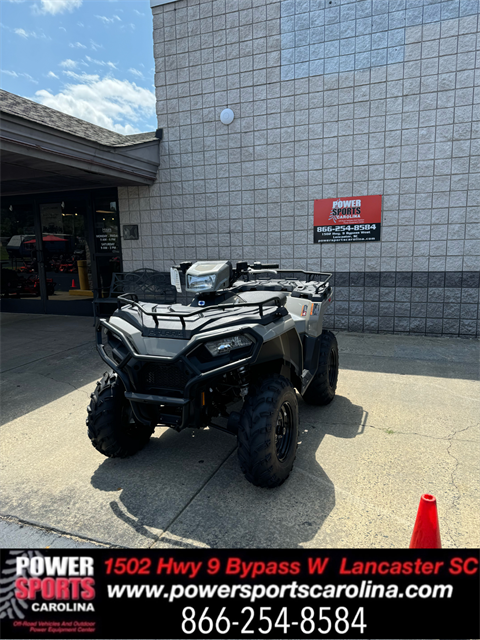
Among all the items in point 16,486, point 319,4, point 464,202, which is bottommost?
point 16,486

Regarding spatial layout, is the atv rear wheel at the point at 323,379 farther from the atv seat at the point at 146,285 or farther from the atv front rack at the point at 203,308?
the atv seat at the point at 146,285

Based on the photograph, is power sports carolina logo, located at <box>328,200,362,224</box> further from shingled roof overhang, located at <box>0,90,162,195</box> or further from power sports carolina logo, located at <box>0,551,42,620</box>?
power sports carolina logo, located at <box>0,551,42,620</box>

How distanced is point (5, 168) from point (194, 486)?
6.83 meters

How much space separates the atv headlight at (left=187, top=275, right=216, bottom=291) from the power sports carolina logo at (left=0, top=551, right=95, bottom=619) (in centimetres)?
219

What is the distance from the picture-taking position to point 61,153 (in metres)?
6.52

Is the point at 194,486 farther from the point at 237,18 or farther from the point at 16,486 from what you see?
the point at 237,18

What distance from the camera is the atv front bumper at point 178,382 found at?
2689mm

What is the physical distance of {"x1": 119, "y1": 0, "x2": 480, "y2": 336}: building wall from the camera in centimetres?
696

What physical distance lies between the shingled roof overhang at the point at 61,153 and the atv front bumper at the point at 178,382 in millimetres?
4275

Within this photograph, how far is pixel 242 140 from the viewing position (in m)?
8.09

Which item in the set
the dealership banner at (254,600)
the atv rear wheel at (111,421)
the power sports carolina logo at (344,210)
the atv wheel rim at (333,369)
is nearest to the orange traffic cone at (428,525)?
the dealership banner at (254,600)

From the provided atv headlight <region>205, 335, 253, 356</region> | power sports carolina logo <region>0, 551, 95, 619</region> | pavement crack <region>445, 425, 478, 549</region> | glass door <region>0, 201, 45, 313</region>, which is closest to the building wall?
glass door <region>0, 201, 45, 313</region>

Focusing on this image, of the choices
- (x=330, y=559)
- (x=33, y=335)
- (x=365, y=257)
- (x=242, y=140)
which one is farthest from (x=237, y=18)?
(x=330, y=559)

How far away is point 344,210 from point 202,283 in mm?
4717
